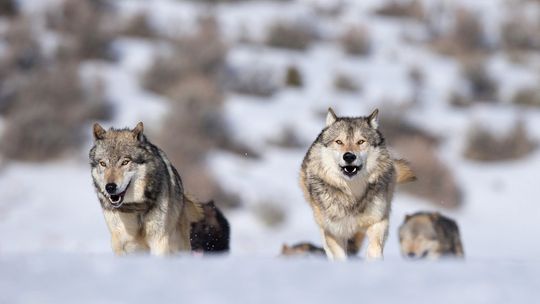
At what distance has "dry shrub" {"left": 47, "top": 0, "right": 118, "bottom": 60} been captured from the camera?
22.2 m

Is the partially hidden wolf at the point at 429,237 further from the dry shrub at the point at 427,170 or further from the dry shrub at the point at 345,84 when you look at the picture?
the dry shrub at the point at 345,84

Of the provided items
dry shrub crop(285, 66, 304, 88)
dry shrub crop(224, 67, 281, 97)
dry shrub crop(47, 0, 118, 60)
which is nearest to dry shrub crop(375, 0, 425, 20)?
dry shrub crop(285, 66, 304, 88)

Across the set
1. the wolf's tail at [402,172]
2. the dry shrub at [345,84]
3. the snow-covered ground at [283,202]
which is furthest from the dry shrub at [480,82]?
the wolf's tail at [402,172]

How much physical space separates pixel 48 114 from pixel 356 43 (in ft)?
34.0

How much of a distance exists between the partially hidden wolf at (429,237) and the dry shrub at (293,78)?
13.3 metres

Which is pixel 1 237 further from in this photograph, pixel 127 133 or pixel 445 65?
pixel 445 65

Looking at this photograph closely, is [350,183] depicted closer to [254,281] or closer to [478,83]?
[254,281]

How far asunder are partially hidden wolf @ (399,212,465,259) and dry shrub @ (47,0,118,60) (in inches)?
536

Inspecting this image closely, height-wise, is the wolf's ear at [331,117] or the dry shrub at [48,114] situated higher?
the dry shrub at [48,114]

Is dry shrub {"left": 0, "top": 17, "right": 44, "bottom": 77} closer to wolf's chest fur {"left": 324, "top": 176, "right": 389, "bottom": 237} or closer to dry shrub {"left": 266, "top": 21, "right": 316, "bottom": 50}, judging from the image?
dry shrub {"left": 266, "top": 21, "right": 316, "bottom": 50}

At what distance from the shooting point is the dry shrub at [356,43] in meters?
26.3

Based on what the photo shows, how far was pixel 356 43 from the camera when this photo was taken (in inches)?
1038

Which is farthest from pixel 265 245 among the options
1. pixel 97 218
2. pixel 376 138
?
pixel 376 138

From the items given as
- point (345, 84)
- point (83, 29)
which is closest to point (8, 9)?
point (83, 29)
